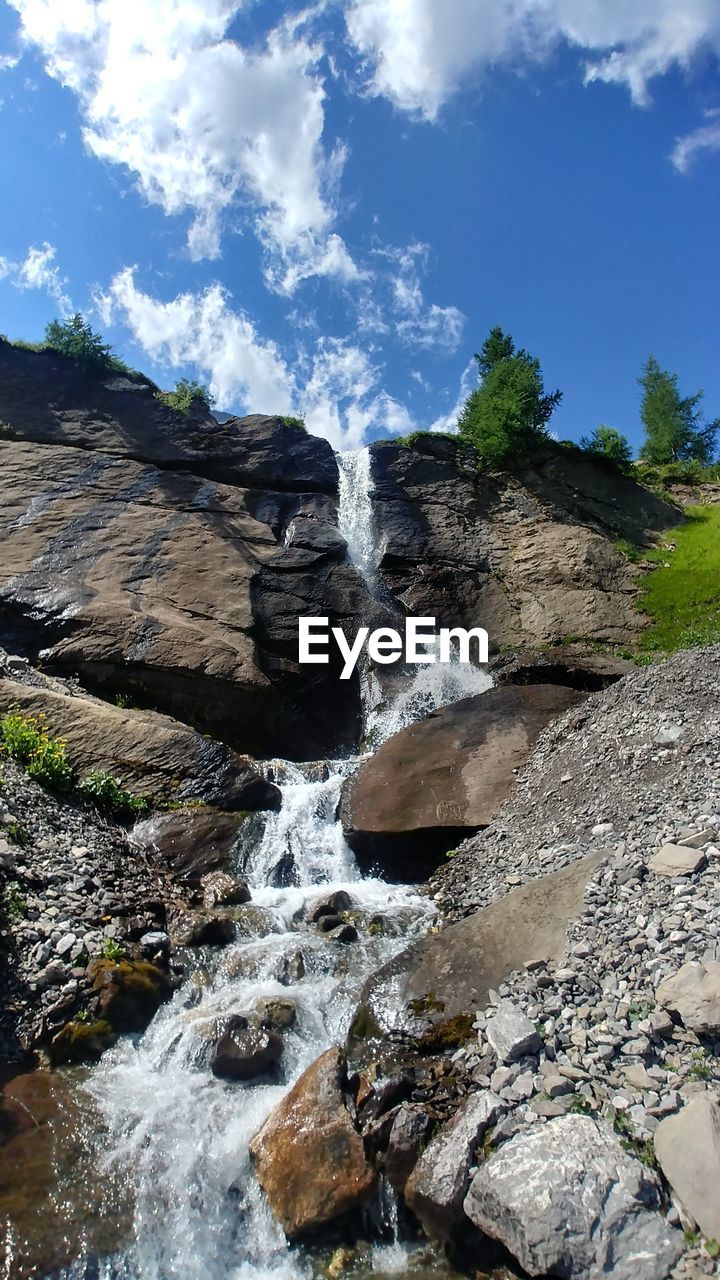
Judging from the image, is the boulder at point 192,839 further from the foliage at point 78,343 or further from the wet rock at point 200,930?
the foliage at point 78,343

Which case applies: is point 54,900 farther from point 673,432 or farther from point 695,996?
point 673,432

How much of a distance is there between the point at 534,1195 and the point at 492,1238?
2.28 ft

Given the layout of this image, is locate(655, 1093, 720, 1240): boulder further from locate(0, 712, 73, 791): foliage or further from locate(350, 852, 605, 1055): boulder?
locate(0, 712, 73, 791): foliage

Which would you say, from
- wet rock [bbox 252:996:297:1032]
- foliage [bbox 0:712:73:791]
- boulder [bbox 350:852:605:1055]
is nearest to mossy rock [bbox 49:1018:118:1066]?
wet rock [bbox 252:996:297:1032]

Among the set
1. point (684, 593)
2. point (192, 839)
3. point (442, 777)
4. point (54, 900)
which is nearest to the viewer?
point (54, 900)

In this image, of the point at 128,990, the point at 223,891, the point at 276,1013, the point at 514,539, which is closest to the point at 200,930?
the point at 223,891

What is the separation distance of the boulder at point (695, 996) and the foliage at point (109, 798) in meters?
10.3

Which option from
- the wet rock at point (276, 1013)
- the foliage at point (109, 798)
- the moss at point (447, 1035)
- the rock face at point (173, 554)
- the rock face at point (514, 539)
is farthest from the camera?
the rock face at point (514, 539)

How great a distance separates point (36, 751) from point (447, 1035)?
32.2ft

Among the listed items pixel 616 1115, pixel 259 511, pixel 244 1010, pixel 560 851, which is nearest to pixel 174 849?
pixel 244 1010

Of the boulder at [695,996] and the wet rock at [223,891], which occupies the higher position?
the boulder at [695,996]

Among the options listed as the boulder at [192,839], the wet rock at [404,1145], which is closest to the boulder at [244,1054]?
the wet rock at [404,1145]

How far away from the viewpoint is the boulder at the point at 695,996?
5562mm

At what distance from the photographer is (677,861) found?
25.1 ft
